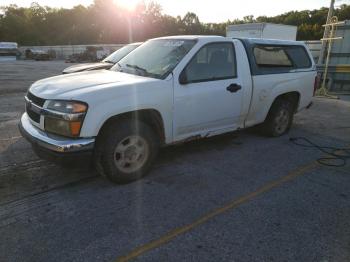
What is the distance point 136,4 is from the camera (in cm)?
7444

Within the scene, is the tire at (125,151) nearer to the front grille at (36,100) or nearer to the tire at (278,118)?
the front grille at (36,100)

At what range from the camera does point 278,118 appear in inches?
233

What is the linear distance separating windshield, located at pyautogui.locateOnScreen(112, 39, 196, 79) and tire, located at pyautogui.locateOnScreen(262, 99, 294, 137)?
7.42ft

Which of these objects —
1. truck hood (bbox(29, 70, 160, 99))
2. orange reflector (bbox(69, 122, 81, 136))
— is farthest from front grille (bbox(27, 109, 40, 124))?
orange reflector (bbox(69, 122, 81, 136))

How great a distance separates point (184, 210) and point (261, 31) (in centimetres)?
1434

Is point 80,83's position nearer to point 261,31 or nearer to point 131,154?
point 131,154

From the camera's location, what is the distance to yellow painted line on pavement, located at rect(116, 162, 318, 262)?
105 inches

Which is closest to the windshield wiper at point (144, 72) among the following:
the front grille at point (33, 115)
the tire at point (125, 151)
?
the tire at point (125, 151)

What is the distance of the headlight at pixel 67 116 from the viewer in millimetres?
3326

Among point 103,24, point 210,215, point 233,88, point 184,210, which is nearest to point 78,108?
point 184,210

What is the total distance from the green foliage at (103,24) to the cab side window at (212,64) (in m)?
62.8

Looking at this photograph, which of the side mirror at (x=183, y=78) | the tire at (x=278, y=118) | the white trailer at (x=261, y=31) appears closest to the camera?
the side mirror at (x=183, y=78)

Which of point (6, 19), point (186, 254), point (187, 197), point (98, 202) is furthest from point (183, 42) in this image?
point (6, 19)

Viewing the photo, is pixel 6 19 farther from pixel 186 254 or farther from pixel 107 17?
pixel 186 254
